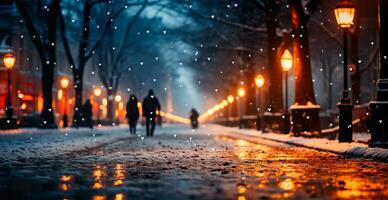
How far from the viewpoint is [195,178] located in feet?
30.2

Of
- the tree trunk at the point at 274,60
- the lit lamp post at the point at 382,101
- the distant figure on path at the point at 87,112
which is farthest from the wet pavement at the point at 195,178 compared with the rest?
the distant figure on path at the point at 87,112

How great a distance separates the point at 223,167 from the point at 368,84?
5302 centimetres

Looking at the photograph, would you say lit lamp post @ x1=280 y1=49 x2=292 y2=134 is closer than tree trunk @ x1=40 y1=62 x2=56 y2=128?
Yes

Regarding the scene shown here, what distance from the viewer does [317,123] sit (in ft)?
77.8

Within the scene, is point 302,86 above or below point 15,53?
below

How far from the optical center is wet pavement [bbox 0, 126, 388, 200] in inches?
294

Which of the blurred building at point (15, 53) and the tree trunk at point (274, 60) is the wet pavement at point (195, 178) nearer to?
the tree trunk at point (274, 60)

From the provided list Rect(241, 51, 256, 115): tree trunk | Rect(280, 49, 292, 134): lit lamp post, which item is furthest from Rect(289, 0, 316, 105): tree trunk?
Rect(241, 51, 256, 115): tree trunk

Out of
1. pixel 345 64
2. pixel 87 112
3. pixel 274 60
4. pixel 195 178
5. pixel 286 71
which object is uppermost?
Result: pixel 274 60

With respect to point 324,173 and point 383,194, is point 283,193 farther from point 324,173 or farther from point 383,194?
point 324,173

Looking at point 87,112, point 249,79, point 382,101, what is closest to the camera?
point 382,101

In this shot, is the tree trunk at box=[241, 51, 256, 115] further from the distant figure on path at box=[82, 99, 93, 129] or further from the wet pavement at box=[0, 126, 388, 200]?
the wet pavement at box=[0, 126, 388, 200]

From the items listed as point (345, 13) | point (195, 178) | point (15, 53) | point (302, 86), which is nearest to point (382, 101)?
point (345, 13)

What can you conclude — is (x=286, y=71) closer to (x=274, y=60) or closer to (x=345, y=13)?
(x=274, y=60)
